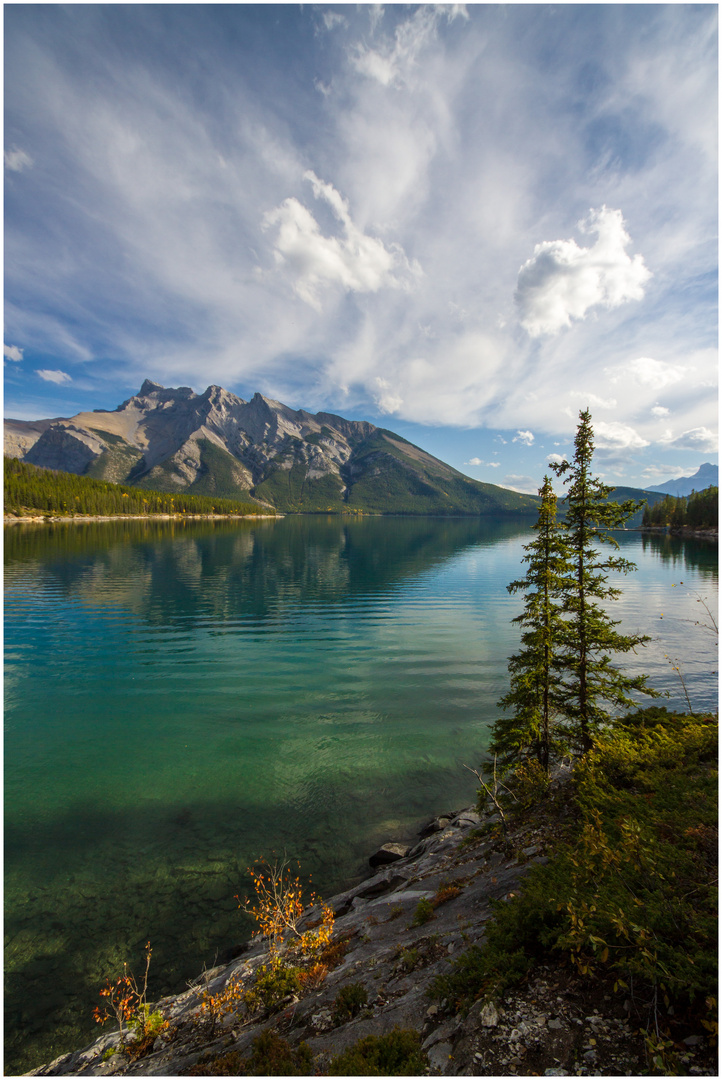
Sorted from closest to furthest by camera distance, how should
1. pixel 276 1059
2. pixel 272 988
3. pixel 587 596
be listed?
pixel 276 1059 → pixel 272 988 → pixel 587 596

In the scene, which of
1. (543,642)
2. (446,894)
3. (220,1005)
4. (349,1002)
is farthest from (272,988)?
(543,642)

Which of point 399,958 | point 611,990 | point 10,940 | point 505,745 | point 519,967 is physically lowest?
point 10,940

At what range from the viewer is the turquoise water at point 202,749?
1392cm

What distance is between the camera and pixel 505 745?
16.0 metres

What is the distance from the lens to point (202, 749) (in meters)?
23.8

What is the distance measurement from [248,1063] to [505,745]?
1158 centimetres

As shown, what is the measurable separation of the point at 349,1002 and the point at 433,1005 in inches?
74.8

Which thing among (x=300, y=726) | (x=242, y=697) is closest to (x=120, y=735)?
(x=242, y=697)

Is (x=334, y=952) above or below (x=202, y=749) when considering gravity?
above

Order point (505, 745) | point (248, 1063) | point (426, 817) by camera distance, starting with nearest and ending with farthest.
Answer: point (248, 1063) → point (505, 745) → point (426, 817)

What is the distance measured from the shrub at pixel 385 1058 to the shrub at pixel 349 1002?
1357mm

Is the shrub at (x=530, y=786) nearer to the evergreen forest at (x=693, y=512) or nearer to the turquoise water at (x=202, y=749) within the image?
the turquoise water at (x=202, y=749)

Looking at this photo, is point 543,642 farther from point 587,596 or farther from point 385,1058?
point 385,1058

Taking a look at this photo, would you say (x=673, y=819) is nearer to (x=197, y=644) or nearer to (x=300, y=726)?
(x=300, y=726)
